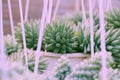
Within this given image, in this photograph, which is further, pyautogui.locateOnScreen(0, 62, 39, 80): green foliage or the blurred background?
the blurred background

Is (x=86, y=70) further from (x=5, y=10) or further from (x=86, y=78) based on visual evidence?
(x=5, y=10)

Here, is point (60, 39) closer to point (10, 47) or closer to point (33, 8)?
point (10, 47)

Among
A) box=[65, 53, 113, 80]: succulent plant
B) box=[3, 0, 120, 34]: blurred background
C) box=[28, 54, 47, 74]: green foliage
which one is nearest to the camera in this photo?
box=[65, 53, 113, 80]: succulent plant

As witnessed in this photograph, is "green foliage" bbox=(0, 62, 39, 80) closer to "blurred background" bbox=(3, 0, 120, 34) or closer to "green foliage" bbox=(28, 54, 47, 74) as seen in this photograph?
"green foliage" bbox=(28, 54, 47, 74)

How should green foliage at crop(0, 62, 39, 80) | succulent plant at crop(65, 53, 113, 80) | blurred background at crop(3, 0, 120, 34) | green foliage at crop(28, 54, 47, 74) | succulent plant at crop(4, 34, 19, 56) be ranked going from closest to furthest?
green foliage at crop(0, 62, 39, 80) < succulent plant at crop(65, 53, 113, 80) < green foliage at crop(28, 54, 47, 74) < succulent plant at crop(4, 34, 19, 56) < blurred background at crop(3, 0, 120, 34)

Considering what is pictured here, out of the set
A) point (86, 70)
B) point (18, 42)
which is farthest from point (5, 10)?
point (86, 70)

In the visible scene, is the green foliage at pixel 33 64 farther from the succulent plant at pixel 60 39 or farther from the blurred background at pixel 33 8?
the blurred background at pixel 33 8

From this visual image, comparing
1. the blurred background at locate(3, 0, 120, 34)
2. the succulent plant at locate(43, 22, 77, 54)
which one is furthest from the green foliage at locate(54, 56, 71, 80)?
the blurred background at locate(3, 0, 120, 34)

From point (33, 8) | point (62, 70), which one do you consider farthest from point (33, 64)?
point (33, 8)
